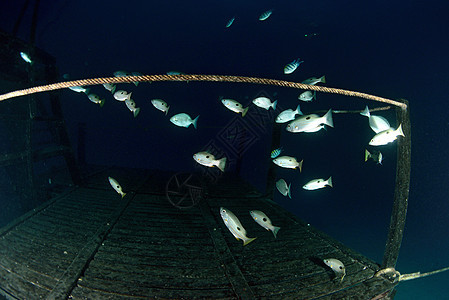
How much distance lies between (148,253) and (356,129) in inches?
1633

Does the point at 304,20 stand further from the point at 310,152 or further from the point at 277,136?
the point at 277,136

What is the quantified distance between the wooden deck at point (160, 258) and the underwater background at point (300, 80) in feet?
85.1

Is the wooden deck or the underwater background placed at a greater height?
the underwater background

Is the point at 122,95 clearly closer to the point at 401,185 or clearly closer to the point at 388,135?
the point at 388,135

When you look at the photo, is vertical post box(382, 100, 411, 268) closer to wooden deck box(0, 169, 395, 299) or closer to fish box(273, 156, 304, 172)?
wooden deck box(0, 169, 395, 299)

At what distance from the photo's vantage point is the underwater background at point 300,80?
32500 millimetres

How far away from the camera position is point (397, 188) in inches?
105

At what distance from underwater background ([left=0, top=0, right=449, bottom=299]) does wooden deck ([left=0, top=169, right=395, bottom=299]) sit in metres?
25.9

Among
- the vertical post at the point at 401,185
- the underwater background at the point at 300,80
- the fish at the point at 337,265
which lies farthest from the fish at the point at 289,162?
the underwater background at the point at 300,80

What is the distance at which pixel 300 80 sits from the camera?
3175cm

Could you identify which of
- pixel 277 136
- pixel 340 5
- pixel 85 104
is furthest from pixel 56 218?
pixel 340 5

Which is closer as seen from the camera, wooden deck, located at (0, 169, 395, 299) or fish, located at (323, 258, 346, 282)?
wooden deck, located at (0, 169, 395, 299)

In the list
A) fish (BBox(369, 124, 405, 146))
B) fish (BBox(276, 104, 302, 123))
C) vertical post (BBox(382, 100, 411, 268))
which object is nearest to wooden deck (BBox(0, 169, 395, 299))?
vertical post (BBox(382, 100, 411, 268))

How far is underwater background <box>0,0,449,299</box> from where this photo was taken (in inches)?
1280
